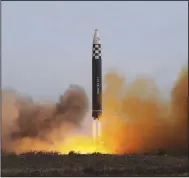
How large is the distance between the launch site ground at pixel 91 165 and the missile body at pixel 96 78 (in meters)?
4.89

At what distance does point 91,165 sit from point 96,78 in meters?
9.30

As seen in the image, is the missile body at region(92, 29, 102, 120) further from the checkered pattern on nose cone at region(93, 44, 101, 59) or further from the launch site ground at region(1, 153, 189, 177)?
the launch site ground at region(1, 153, 189, 177)

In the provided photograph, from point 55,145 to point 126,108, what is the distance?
7570mm

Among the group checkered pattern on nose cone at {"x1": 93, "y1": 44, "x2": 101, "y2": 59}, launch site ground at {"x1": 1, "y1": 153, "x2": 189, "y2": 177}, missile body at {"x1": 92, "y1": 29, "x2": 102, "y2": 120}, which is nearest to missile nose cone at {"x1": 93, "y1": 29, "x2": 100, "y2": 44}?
missile body at {"x1": 92, "y1": 29, "x2": 102, "y2": 120}

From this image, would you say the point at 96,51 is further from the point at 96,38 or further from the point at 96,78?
the point at 96,78

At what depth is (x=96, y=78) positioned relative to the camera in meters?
46.8

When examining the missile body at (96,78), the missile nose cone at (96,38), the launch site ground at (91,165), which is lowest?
the launch site ground at (91,165)

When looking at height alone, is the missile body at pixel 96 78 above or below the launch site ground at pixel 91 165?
above

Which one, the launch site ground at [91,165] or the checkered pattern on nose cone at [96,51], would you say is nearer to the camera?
the launch site ground at [91,165]

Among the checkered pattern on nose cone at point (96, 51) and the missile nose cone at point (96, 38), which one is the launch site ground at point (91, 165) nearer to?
the checkered pattern on nose cone at point (96, 51)

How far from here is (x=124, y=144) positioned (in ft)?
169

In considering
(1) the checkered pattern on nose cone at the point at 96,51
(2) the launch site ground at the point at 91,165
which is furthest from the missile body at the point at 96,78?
(2) the launch site ground at the point at 91,165

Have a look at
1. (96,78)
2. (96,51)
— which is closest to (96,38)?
(96,51)

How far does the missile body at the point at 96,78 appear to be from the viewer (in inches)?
1837
